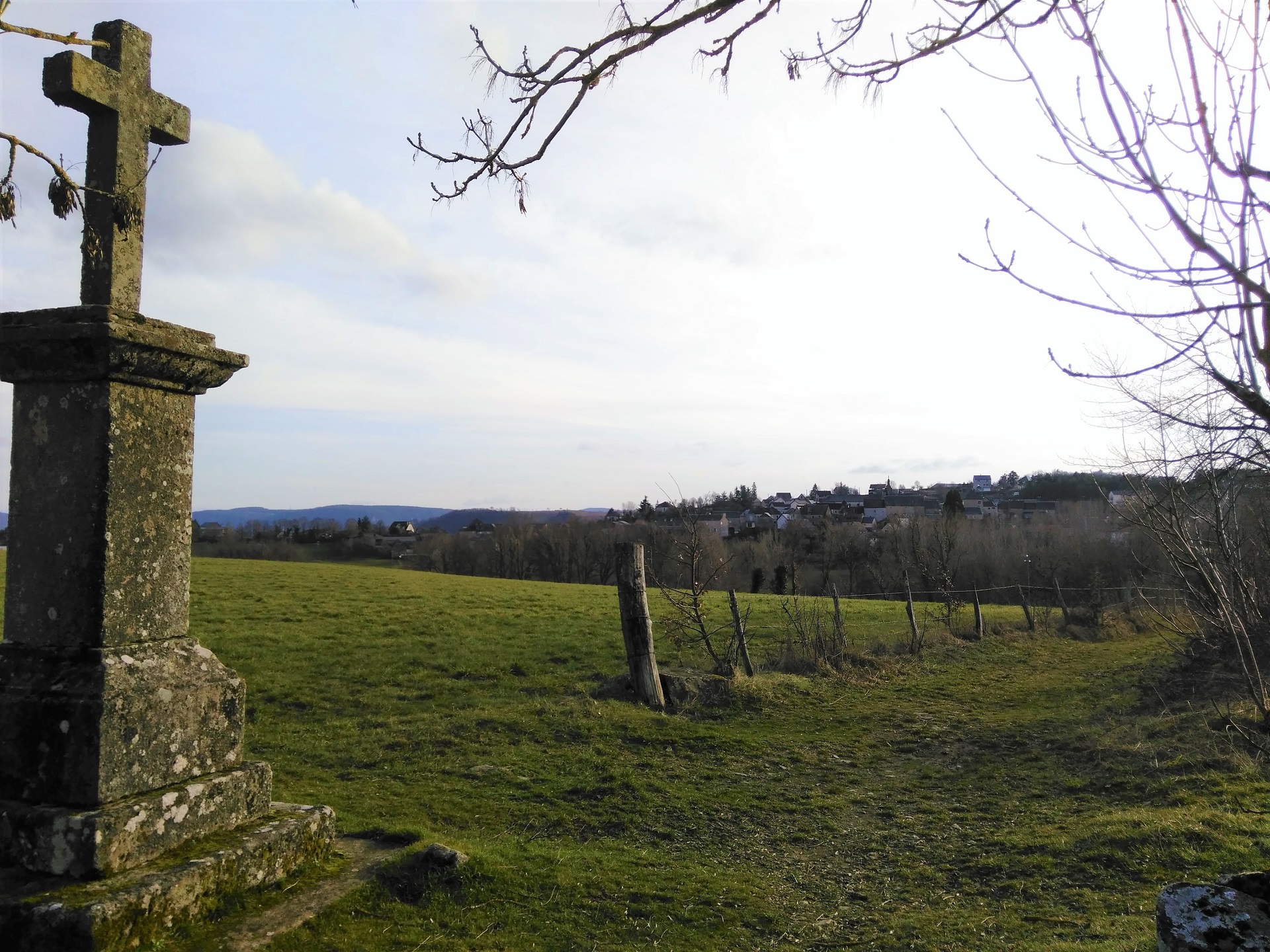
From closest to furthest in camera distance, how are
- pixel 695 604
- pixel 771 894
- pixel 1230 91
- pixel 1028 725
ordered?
pixel 1230 91 → pixel 771 894 → pixel 1028 725 → pixel 695 604

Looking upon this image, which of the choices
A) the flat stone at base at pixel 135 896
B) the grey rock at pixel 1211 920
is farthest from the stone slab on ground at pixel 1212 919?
the flat stone at base at pixel 135 896

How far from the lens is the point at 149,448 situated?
3.66 meters

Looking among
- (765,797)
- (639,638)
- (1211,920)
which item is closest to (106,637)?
(1211,920)

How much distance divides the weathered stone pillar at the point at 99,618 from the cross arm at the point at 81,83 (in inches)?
39.8

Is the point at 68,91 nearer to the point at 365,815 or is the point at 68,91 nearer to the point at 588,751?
the point at 365,815

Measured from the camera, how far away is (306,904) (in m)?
3.58

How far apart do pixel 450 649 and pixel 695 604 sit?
5468mm

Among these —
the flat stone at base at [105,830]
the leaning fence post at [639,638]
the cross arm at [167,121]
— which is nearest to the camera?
the flat stone at base at [105,830]

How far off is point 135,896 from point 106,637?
3.47 feet

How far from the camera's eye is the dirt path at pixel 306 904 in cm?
319

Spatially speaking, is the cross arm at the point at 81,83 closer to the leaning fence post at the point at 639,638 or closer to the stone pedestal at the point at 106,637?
the stone pedestal at the point at 106,637

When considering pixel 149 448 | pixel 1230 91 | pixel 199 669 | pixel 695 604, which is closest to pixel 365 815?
pixel 199 669

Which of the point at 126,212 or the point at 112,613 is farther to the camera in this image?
the point at 126,212

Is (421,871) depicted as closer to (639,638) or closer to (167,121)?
(167,121)
